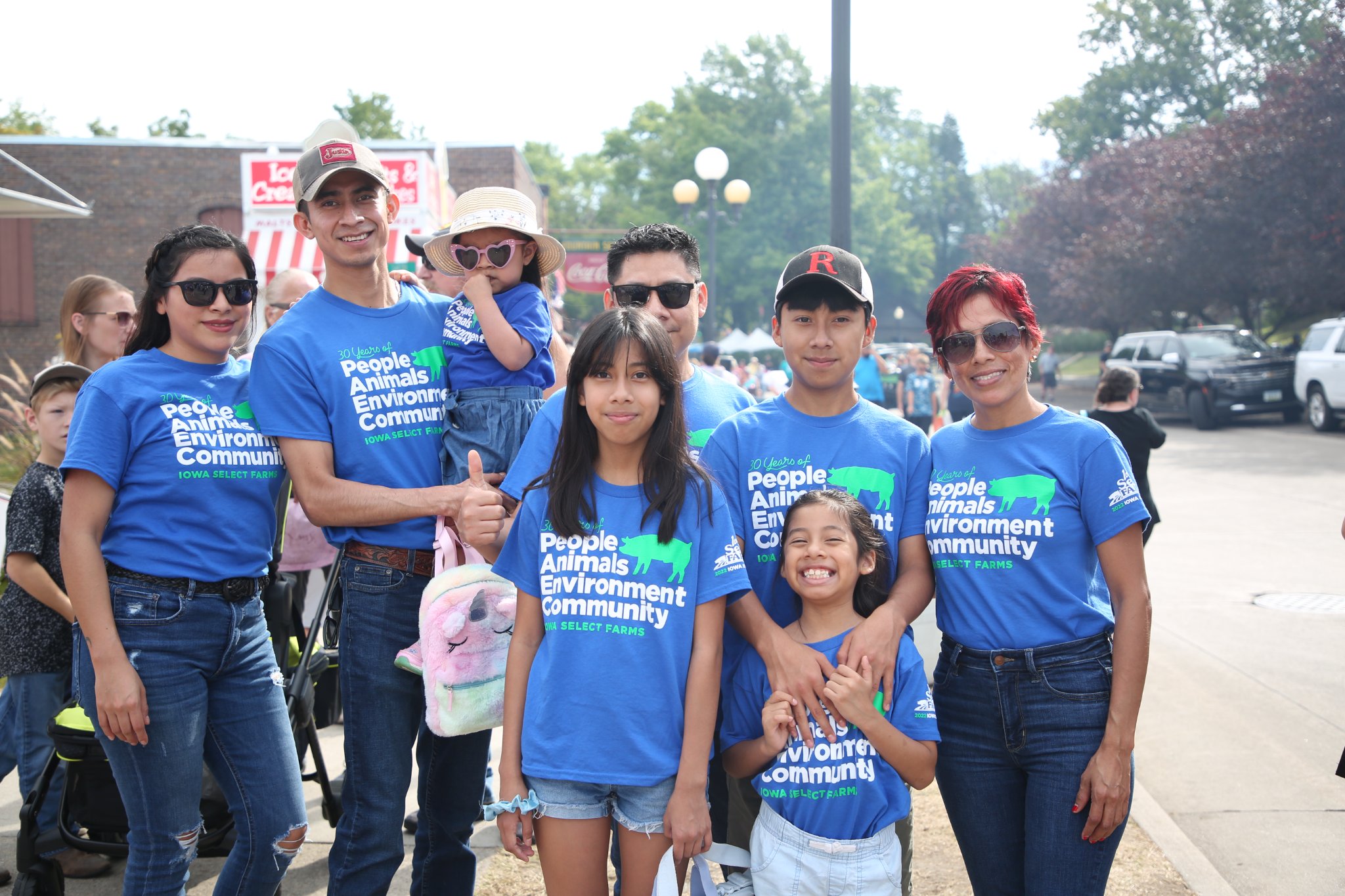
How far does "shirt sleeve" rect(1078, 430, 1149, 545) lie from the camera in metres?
2.55

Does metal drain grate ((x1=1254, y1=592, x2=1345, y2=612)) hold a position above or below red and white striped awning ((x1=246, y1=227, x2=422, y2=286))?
below

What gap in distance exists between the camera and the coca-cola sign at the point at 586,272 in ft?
68.7

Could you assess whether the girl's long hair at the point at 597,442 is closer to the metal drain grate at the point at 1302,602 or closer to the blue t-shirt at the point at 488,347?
the blue t-shirt at the point at 488,347

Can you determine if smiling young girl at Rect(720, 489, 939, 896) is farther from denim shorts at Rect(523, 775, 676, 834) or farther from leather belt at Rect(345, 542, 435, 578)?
leather belt at Rect(345, 542, 435, 578)

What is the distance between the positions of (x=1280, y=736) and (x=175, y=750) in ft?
16.6

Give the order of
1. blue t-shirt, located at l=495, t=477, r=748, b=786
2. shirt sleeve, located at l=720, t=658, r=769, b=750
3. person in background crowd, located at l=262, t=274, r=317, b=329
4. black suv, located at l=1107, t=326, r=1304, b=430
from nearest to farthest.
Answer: blue t-shirt, located at l=495, t=477, r=748, b=786 → shirt sleeve, located at l=720, t=658, r=769, b=750 → person in background crowd, located at l=262, t=274, r=317, b=329 → black suv, located at l=1107, t=326, r=1304, b=430

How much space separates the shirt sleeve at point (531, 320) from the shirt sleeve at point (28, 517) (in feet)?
6.44

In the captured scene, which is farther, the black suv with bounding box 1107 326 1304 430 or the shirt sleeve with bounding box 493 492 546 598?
the black suv with bounding box 1107 326 1304 430

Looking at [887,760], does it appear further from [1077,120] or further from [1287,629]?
[1077,120]

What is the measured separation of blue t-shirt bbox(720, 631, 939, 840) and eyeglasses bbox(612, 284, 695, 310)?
1115mm

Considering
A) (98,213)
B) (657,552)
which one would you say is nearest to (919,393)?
(657,552)

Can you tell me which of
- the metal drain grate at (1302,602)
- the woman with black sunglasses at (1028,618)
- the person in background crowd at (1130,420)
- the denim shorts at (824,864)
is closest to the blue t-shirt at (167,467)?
the denim shorts at (824,864)

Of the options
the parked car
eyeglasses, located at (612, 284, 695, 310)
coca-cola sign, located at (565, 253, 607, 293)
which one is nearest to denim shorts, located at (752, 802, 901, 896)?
eyeglasses, located at (612, 284, 695, 310)

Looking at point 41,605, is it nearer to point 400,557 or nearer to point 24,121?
point 400,557
